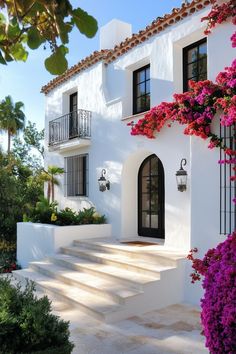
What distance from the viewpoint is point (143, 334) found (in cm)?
573

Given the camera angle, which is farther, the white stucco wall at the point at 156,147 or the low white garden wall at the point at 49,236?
the low white garden wall at the point at 49,236

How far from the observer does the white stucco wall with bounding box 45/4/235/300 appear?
716 cm

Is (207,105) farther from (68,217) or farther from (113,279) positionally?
(68,217)

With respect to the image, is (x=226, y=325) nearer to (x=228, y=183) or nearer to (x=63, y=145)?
(x=228, y=183)

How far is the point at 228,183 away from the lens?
6793 millimetres

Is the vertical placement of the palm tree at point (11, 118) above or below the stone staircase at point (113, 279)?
above

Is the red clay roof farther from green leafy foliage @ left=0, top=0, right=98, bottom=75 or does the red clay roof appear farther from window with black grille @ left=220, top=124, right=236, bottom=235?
green leafy foliage @ left=0, top=0, right=98, bottom=75

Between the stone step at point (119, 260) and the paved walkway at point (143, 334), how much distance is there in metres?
0.88

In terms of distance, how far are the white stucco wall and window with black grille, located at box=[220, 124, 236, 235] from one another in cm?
14

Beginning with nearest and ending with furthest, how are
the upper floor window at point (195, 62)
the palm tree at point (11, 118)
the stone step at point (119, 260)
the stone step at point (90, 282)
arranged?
the stone step at point (90, 282)
the stone step at point (119, 260)
the upper floor window at point (195, 62)
the palm tree at point (11, 118)

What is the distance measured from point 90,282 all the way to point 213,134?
4.00 metres

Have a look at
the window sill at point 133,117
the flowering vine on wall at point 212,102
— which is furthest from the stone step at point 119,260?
the window sill at point 133,117

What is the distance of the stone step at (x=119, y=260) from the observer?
7.55 m

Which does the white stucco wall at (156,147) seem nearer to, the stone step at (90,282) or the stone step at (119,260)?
the stone step at (119,260)
